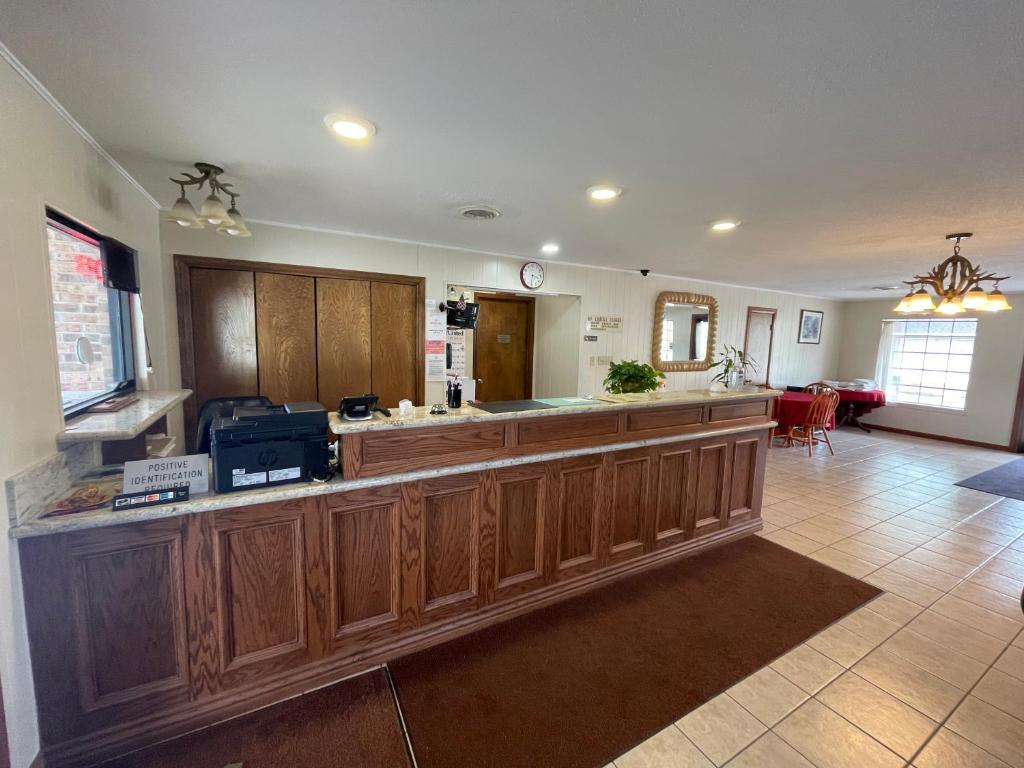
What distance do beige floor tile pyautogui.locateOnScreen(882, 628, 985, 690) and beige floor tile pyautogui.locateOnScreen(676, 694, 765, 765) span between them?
103 centimetres

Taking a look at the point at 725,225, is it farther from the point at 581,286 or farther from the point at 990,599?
the point at 990,599

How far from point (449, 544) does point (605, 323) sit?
378 cm

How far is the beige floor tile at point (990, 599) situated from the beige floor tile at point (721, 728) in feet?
6.56

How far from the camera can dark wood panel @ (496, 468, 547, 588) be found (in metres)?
2.21

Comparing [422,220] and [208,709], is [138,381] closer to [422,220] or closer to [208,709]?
[208,709]

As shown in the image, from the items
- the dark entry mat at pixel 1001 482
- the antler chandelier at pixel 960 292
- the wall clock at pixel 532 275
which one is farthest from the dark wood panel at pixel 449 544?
the dark entry mat at pixel 1001 482

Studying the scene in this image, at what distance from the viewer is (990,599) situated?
101 inches

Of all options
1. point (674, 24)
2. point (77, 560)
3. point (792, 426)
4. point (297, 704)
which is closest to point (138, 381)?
point (77, 560)

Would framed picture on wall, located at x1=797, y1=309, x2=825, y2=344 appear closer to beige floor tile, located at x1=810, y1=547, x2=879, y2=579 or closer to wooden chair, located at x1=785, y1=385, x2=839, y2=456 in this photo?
wooden chair, located at x1=785, y1=385, x2=839, y2=456

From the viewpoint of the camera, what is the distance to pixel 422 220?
3.11 meters

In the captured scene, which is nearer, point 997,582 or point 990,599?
point 990,599

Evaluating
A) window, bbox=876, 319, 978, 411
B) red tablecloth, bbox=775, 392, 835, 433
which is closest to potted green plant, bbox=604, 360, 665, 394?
red tablecloth, bbox=775, 392, 835, 433

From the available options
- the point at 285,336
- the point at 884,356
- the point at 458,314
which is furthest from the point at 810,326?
the point at 285,336

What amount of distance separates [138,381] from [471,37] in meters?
2.67
